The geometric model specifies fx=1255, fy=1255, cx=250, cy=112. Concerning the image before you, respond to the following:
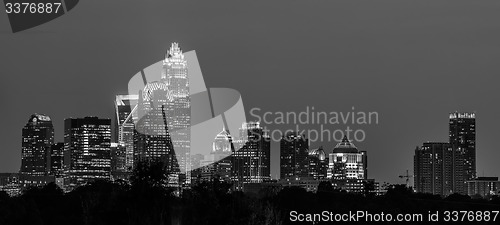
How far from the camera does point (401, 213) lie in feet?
218

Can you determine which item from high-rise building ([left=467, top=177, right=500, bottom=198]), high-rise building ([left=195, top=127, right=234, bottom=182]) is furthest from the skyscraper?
high-rise building ([left=467, top=177, right=500, bottom=198])

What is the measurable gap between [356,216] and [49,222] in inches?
592

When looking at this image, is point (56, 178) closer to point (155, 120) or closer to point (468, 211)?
point (155, 120)

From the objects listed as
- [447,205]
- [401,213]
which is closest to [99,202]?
[401,213]

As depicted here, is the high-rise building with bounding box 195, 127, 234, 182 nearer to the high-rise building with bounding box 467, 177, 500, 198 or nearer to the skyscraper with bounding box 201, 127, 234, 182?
the skyscraper with bounding box 201, 127, 234, 182

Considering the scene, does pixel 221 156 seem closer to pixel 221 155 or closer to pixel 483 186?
pixel 221 155

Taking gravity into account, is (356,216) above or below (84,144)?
below

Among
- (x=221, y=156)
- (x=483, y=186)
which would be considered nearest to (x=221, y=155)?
(x=221, y=156)

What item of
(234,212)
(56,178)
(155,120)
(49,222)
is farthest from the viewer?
(155,120)

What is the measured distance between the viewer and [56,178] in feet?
566

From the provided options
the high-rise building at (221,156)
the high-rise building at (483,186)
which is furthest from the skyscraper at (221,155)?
the high-rise building at (483,186)

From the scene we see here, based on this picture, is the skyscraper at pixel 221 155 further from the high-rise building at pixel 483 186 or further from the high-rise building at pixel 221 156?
the high-rise building at pixel 483 186

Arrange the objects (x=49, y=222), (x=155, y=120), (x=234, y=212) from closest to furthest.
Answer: (x=234, y=212) → (x=49, y=222) → (x=155, y=120)

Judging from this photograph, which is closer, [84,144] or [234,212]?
[234,212]
